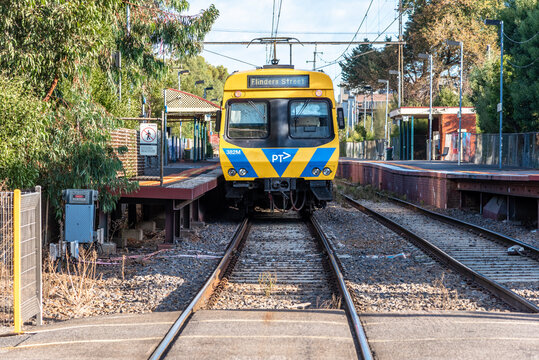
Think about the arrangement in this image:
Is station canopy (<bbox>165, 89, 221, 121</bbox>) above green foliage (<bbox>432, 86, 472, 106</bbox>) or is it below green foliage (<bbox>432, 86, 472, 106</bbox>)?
below

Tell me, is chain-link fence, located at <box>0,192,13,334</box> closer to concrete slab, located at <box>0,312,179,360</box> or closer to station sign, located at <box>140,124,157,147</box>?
concrete slab, located at <box>0,312,179,360</box>

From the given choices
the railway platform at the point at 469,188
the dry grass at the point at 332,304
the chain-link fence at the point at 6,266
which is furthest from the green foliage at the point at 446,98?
the chain-link fence at the point at 6,266

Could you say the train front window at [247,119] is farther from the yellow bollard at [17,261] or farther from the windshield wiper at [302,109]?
the yellow bollard at [17,261]

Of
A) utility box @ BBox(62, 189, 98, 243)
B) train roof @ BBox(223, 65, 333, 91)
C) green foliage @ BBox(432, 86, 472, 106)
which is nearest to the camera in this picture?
utility box @ BBox(62, 189, 98, 243)

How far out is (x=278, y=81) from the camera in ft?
48.8

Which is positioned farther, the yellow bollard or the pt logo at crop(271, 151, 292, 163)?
the pt logo at crop(271, 151, 292, 163)

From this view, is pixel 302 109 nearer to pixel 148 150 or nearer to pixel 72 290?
pixel 148 150

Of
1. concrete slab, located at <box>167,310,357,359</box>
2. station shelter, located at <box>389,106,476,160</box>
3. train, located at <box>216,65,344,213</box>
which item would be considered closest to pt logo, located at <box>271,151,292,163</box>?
train, located at <box>216,65,344,213</box>

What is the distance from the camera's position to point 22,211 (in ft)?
20.2

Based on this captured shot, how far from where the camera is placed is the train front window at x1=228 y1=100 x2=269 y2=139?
14.9m

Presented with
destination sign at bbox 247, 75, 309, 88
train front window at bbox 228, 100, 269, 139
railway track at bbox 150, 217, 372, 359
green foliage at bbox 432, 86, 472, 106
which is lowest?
railway track at bbox 150, 217, 372, 359

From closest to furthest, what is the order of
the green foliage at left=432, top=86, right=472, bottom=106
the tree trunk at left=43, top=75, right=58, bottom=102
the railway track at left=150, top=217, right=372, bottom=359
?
the railway track at left=150, top=217, right=372, bottom=359, the tree trunk at left=43, top=75, right=58, bottom=102, the green foliage at left=432, top=86, right=472, bottom=106

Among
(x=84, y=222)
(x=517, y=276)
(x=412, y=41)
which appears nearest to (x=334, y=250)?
(x=517, y=276)

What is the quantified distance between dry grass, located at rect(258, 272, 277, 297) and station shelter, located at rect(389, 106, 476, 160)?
3439 centimetres
